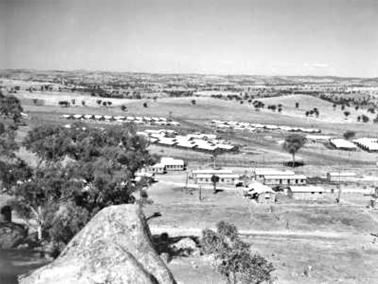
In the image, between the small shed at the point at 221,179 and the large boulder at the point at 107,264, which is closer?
the large boulder at the point at 107,264

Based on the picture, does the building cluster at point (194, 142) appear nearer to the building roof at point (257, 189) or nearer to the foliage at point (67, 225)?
the building roof at point (257, 189)

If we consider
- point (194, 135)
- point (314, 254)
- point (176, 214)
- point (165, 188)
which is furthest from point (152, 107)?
point (314, 254)

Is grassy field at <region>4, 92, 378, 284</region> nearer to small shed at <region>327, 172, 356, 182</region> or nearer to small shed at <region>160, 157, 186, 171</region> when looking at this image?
small shed at <region>327, 172, 356, 182</region>

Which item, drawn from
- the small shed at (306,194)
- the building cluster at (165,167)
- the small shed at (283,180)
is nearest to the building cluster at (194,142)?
the building cluster at (165,167)

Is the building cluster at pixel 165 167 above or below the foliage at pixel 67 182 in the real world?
below

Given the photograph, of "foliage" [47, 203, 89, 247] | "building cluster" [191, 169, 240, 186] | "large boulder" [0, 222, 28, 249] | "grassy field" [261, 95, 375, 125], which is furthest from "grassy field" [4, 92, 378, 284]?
"grassy field" [261, 95, 375, 125]

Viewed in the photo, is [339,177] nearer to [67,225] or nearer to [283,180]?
[283,180]
